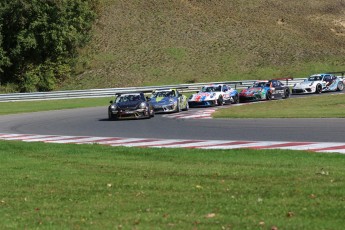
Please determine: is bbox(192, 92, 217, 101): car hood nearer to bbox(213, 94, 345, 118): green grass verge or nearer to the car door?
bbox(213, 94, 345, 118): green grass verge

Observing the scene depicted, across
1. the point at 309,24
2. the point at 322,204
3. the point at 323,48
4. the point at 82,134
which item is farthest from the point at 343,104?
A: the point at 309,24

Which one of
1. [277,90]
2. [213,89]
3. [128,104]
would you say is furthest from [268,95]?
[128,104]

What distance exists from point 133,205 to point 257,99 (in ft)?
114

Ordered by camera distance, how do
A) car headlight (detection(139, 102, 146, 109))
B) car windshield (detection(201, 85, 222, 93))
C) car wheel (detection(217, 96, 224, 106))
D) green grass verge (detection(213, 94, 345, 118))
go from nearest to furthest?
green grass verge (detection(213, 94, 345, 118)) → car headlight (detection(139, 102, 146, 109)) → car wheel (detection(217, 96, 224, 106)) → car windshield (detection(201, 85, 222, 93))

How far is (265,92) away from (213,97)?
4.39 meters

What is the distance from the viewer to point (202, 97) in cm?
4047

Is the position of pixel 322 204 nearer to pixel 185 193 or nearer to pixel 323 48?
pixel 185 193

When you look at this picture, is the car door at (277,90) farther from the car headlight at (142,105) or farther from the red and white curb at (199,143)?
the red and white curb at (199,143)

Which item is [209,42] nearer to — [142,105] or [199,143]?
[142,105]

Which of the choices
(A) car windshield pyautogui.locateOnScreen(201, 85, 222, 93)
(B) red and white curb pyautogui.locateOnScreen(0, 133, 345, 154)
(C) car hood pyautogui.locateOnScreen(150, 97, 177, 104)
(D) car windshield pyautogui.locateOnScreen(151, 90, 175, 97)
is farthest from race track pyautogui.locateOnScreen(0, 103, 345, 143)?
(A) car windshield pyautogui.locateOnScreen(201, 85, 222, 93)

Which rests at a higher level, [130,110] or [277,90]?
[130,110]

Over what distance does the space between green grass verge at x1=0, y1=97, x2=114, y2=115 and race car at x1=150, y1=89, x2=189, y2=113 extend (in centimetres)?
794

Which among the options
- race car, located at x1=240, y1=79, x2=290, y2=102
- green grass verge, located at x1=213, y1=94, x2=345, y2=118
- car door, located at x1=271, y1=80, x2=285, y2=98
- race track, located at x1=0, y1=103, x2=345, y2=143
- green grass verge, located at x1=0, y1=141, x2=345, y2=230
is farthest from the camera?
car door, located at x1=271, y1=80, x2=285, y2=98

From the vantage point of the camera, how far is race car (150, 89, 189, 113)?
3612 cm
